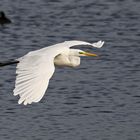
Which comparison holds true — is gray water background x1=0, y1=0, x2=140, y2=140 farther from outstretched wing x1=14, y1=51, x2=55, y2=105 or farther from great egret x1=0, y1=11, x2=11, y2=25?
outstretched wing x1=14, y1=51, x2=55, y2=105

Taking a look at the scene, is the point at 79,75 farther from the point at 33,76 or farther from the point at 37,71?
the point at 33,76

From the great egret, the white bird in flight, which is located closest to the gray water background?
the great egret

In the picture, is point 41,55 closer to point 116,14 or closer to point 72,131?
point 72,131

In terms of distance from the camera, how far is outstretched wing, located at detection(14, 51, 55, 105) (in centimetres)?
823

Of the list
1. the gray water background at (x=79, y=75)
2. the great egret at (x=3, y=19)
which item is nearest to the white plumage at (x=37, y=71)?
the gray water background at (x=79, y=75)

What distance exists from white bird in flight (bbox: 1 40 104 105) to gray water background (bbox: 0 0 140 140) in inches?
91.1

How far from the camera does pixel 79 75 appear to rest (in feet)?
49.8

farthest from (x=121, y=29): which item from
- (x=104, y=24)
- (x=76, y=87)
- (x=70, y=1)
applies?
(x=76, y=87)

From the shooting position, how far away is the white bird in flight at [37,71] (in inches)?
325

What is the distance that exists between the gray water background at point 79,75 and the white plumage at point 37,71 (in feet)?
7.66

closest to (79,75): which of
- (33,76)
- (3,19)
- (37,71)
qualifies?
(3,19)

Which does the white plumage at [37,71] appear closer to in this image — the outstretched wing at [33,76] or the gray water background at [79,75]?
the outstretched wing at [33,76]

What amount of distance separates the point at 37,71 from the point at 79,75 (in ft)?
20.4

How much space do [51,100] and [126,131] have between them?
5.45 ft
